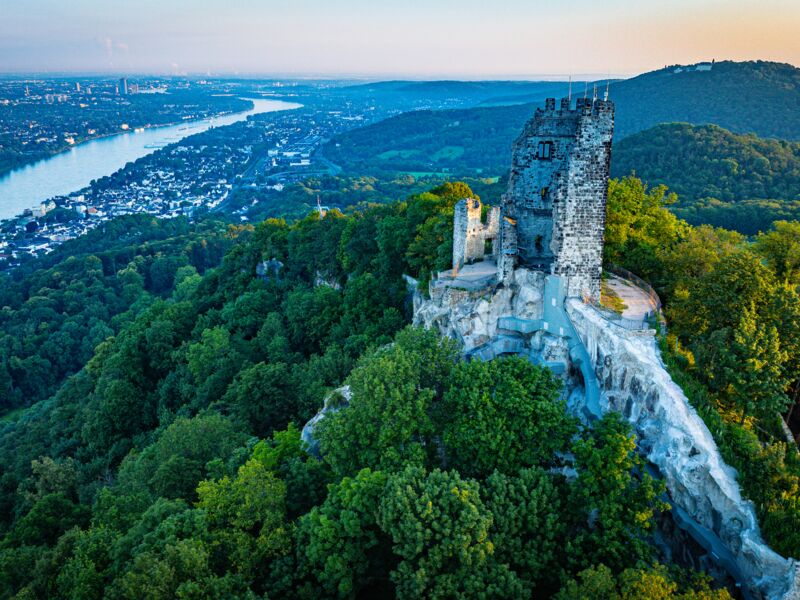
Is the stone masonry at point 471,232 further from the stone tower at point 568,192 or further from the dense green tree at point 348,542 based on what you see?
the dense green tree at point 348,542

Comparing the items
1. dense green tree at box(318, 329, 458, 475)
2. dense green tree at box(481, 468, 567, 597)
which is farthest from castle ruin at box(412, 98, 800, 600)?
dense green tree at box(318, 329, 458, 475)

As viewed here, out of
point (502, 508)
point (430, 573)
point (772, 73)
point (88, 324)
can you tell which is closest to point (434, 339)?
point (502, 508)

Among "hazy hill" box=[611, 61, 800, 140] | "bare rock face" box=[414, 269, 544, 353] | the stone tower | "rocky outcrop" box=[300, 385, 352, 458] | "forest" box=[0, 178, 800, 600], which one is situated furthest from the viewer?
"hazy hill" box=[611, 61, 800, 140]

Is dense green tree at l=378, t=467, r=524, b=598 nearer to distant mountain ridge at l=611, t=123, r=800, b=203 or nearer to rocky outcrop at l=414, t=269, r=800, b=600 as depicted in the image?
rocky outcrop at l=414, t=269, r=800, b=600

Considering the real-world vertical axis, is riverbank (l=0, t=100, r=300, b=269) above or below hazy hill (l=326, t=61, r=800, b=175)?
below

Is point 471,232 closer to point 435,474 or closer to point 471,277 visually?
point 471,277

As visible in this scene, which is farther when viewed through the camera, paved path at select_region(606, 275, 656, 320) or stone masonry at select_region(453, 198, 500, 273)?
stone masonry at select_region(453, 198, 500, 273)
